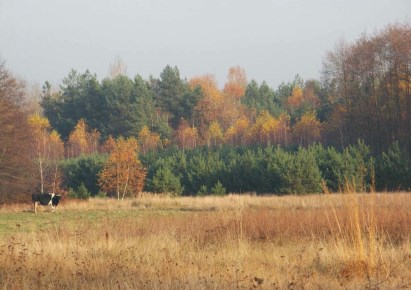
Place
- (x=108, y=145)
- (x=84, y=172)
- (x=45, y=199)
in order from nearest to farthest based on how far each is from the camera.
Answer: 1. (x=45, y=199)
2. (x=84, y=172)
3. (x=108, y=145)

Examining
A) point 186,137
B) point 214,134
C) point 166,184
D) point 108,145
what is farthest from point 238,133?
point 166,184

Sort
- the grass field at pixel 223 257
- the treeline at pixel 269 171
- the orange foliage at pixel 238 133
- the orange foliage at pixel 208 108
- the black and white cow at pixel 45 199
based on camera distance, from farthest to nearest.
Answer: the orange foliage at pixel 208 108 < the orange foliage at pixel 238 133 < the treeline at pixel 269 171 < the black and white cow at pixel 45 199 < the grass field at pixel 223 257

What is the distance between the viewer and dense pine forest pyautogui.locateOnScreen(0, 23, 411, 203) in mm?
37375

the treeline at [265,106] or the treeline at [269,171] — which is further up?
the treeline at [265,106]

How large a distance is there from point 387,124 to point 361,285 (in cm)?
4030

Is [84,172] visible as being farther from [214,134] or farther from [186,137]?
[214,134]

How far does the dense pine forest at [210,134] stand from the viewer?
37375 mm

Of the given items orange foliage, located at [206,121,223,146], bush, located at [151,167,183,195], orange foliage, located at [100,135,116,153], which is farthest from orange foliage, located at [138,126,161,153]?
bush, located at [151,167,183,195]

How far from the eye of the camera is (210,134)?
245ft

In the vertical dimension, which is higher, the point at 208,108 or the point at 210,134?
the point at 208,108

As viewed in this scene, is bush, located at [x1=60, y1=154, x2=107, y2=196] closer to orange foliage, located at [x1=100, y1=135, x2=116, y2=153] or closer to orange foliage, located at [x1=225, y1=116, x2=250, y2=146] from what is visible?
orange foliage, located at [x1=100, y1=135, x2=116, y2=153]

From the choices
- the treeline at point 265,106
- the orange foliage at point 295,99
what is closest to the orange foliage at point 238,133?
the treeline at point 265,106

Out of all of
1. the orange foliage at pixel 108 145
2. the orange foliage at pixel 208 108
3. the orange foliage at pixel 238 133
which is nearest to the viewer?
the orange foliage at pixel 108 145

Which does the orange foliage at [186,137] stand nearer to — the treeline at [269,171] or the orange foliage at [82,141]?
the orange foliage at [82,141]
